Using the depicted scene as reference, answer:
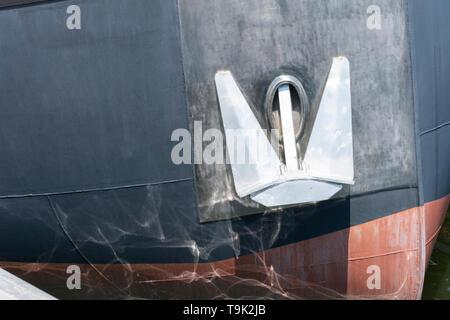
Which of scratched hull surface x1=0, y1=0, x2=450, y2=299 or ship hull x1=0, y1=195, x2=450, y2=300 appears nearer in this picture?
scratched hull surface x1=0, y1=0, x2=450, y2=299

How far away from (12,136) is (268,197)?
1.84 meters

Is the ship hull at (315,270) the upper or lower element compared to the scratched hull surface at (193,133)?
lower

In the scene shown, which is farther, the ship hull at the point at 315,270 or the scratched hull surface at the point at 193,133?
the ship hull at the point at 315,270

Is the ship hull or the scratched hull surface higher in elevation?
the scratched hull surface

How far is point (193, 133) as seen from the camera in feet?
10.0

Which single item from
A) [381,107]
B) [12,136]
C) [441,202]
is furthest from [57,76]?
[441,202]

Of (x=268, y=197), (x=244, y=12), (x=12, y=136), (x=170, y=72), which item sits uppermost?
(x=244, y=12)

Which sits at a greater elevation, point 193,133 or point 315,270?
point 193,133

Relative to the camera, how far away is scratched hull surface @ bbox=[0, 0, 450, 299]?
9.86ft

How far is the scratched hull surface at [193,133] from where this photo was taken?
9.86 feet

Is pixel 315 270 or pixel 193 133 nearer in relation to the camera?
pixel 193 133

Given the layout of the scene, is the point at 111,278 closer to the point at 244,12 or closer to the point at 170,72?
the point at 170,72
